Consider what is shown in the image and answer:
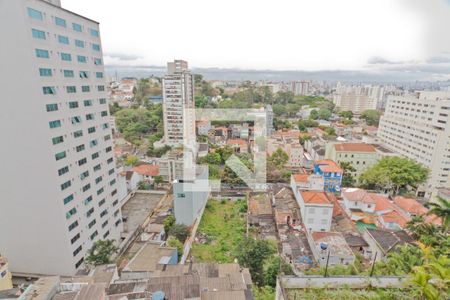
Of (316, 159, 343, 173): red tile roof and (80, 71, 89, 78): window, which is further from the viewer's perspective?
(316, 159, 343, 173): red tile roof

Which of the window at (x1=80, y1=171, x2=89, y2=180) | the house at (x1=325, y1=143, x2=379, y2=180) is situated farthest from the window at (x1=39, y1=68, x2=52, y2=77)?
the house at (x1=325, y1=143, x2=379, y2=180)

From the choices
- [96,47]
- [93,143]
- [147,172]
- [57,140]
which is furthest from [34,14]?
[147,172]

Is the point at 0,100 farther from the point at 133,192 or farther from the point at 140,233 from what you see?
the point at 133,192

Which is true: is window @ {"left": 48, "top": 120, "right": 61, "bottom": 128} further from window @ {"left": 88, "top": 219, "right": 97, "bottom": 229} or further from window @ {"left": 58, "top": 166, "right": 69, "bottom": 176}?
window @ {"left": 88, "top": 219, "right": 97, "bottom": 229}

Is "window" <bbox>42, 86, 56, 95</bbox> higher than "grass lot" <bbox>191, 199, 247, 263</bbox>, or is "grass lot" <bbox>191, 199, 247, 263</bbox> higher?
"window" <bbox>42, 86, 56, 95</bbox>

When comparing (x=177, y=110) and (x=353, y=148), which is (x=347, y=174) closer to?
(x=353, y=148)

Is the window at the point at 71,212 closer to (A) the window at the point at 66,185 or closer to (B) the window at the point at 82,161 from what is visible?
(A) the window at the point at 66,185
